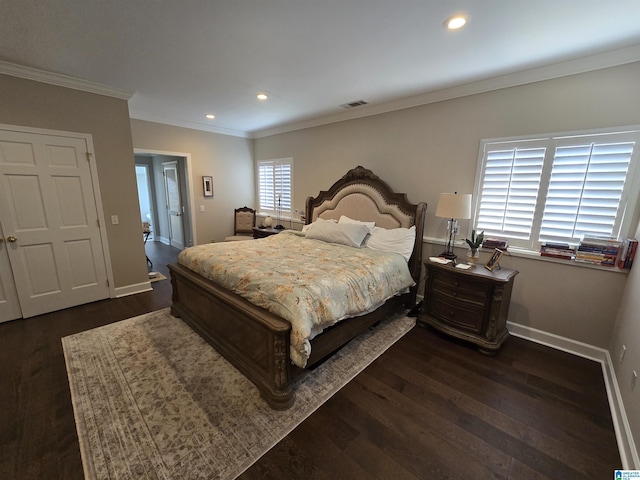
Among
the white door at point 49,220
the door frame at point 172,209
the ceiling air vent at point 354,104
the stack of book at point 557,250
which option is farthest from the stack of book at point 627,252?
the door frame at point 172,209

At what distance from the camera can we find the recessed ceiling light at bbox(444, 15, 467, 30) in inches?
73.2

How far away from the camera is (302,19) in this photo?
6.28 ft

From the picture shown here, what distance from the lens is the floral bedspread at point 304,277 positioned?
6.41ft

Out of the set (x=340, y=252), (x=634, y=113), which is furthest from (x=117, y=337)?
(x=634, y=113)

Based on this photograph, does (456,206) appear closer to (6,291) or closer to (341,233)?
(341,233)

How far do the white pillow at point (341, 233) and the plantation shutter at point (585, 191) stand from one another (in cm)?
198

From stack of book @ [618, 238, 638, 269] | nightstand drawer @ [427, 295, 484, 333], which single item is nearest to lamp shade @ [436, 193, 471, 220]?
nightstand drawer @ [427, 295, 484, 333]

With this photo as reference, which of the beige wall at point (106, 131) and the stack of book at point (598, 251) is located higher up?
the beige wall at point (106, 131)

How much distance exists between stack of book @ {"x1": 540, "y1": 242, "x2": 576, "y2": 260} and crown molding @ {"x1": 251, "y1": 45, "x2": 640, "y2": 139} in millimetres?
1625

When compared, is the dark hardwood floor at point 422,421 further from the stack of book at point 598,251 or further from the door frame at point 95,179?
the door frame at point 95,179

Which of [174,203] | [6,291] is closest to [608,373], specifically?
[6,291]

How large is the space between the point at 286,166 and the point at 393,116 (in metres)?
2.42

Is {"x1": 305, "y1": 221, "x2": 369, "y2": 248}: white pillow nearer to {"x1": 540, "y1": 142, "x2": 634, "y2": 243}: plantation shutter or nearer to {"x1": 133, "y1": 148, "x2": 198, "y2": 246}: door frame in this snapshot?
{"x1": 540, "y1": 142, "x2": 634, "y2": 243}: plantation shutter

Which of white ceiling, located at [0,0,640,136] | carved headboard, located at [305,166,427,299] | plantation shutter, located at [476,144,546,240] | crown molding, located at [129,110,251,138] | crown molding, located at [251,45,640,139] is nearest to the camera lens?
white ceiling, located at [0,0,640,136]
